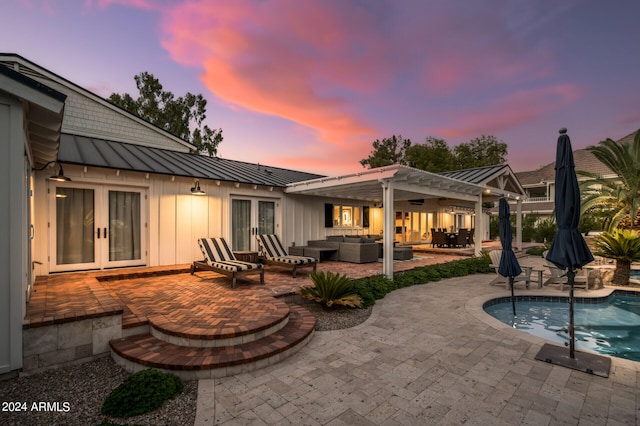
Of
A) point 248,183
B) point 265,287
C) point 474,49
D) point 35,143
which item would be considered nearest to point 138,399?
point 265,287

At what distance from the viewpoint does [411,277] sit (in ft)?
27.5

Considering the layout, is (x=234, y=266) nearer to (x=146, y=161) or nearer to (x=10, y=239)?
(x=10, y=239)

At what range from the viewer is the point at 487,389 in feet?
9.71

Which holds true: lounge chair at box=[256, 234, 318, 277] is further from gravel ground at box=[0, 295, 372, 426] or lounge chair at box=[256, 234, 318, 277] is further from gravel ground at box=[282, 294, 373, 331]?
gravel ground at box=[0, 295, 372, 426]

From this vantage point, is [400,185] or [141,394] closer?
[141,394]

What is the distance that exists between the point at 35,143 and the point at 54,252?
11.1ft

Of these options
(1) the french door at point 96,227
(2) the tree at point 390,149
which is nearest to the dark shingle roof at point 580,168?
(2) the tree at point 390,149

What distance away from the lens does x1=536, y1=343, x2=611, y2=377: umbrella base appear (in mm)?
3328

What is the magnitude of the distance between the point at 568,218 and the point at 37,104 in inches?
266

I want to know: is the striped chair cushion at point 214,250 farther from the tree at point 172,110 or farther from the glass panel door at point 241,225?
the tree at point 172,110

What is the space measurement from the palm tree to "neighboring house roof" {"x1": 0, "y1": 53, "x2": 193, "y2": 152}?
17.5 metres

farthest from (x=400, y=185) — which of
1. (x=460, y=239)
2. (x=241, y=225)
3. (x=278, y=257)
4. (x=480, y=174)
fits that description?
(x=460, y=239)

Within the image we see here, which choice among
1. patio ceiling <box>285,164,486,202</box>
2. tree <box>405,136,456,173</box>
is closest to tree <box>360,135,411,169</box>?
tree <box>405,136,456,173</box>

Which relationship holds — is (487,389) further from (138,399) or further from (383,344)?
(138,399)
